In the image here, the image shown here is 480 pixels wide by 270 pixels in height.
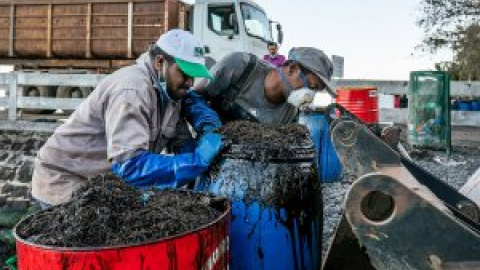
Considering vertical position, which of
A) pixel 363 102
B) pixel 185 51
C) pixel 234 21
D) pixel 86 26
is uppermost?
pixel 86 26

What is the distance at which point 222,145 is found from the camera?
2199mm

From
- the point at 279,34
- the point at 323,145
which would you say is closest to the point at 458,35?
the point at 279,34

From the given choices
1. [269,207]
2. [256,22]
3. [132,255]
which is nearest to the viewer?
[132,255]

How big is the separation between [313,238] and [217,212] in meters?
0.58

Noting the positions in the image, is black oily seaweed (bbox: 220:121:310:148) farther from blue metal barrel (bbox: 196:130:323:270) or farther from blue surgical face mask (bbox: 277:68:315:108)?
blue surgical face mask (bbox: 277:68:315:108)

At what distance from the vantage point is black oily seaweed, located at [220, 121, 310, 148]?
226 cm

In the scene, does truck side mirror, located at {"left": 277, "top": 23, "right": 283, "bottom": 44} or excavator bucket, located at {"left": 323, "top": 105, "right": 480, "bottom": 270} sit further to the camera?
truck side mirror, located at {"left": 277, "top": 23, "right": 283, "bottom": 44}

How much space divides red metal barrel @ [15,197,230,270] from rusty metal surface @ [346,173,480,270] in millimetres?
563

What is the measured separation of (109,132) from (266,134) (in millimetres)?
708

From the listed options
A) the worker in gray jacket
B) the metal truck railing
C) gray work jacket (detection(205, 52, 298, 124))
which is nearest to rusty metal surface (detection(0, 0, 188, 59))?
the metal truck railing

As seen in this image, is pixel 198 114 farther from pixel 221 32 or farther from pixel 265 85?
pixel 221 32

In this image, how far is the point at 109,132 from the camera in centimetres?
229

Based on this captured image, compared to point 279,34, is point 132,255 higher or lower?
lower

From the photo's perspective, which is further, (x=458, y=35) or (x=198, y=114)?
(x=458, y=35)
